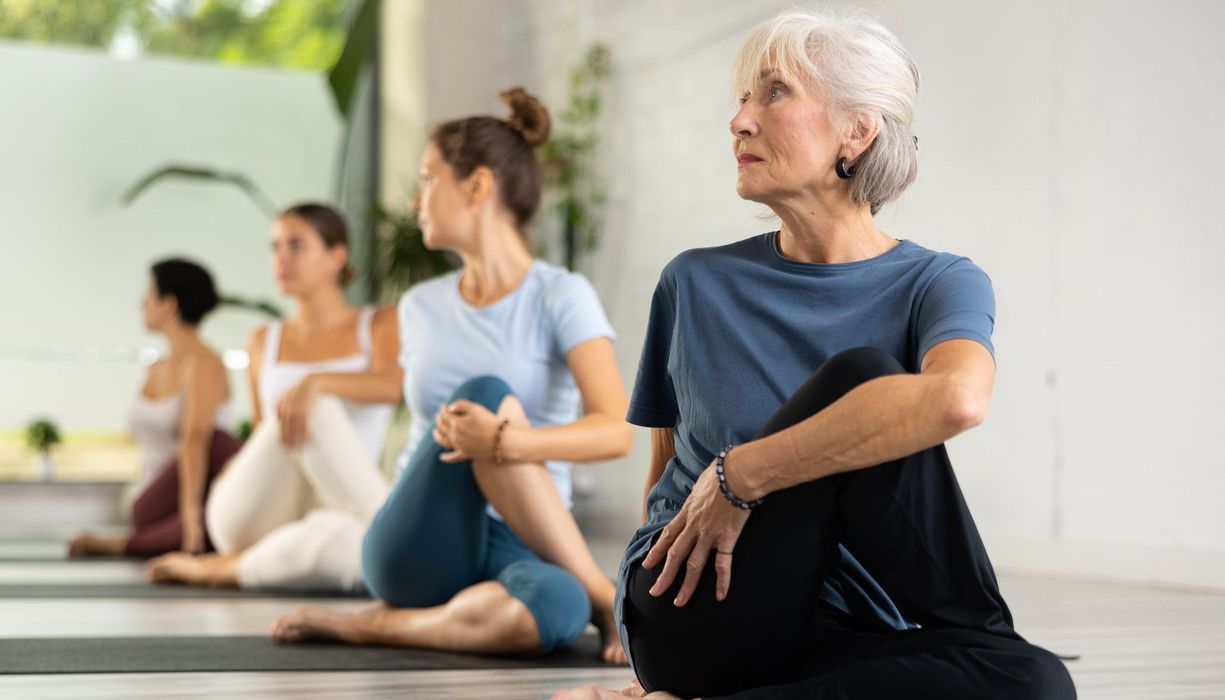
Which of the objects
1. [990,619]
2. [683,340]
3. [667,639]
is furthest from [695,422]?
[990,619]

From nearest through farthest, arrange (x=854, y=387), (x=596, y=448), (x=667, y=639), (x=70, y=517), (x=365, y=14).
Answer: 1. (x=854, y=387)
2. (x=667, y=639)
3. (x=596, y=448)
4. (x=365, y=14)
5. (x=70, y=517)

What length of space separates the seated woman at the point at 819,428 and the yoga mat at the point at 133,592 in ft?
6.84

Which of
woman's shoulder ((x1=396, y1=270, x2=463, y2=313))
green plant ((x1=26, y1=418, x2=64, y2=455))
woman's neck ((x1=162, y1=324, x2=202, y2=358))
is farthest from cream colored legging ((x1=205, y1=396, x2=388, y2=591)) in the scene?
green plant ((x1=26, y1=418, x2=64, y2=455))

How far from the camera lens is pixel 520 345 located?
2387 mm

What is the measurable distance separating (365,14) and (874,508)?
561 cm

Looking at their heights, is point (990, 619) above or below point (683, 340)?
below

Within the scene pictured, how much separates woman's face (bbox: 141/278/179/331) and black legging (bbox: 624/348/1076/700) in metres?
3.99

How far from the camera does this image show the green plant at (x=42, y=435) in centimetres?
693

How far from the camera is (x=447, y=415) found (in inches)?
82.4

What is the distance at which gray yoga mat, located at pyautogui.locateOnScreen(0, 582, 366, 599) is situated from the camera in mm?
3273

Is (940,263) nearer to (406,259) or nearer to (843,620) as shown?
(843,620)

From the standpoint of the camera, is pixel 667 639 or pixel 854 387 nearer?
pixel 854 387

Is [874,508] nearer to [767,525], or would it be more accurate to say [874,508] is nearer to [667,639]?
[767,525]

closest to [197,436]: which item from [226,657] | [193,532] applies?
[193,532]
